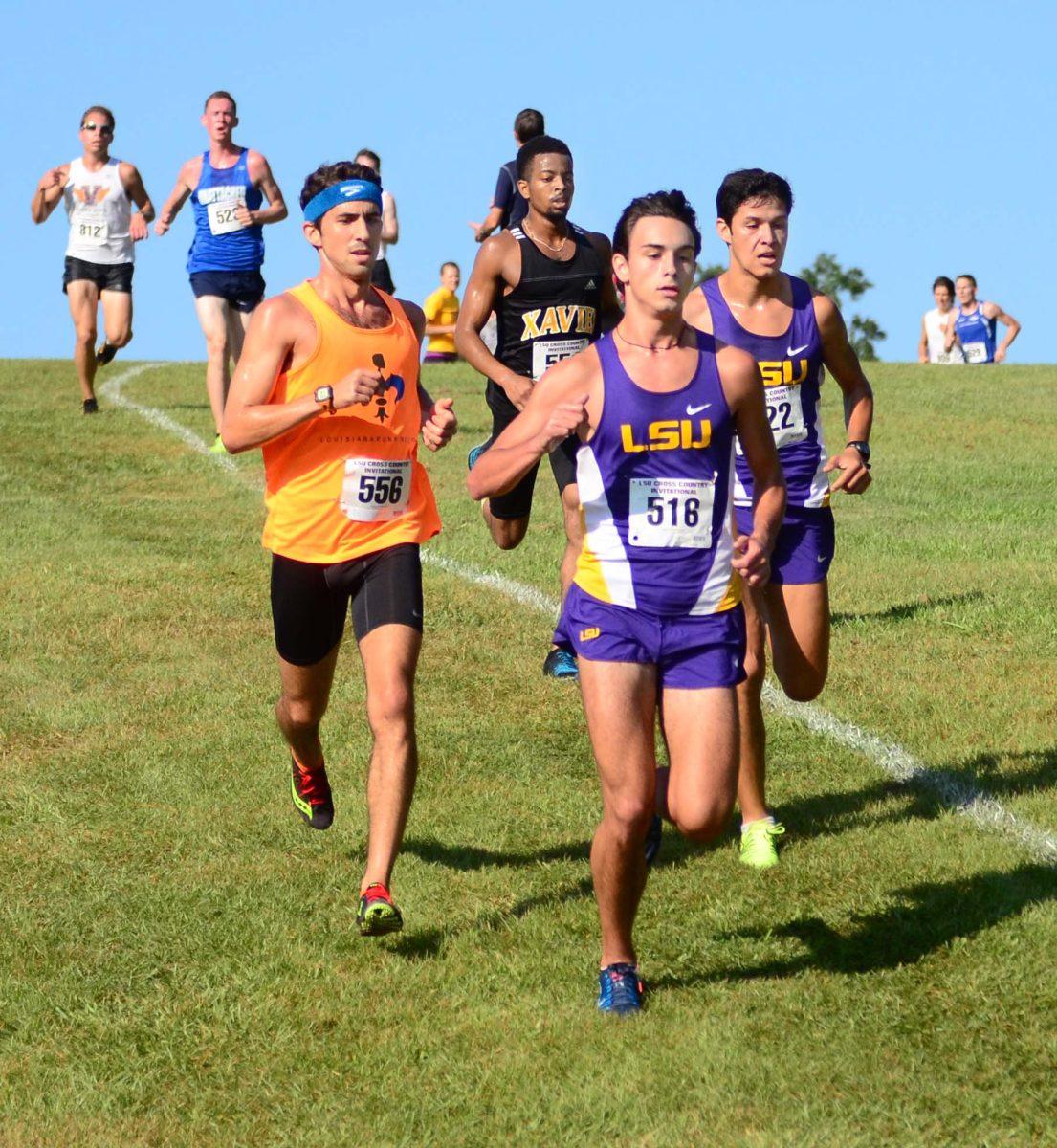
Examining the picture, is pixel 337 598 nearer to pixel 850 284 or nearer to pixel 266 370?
pixel 266 370

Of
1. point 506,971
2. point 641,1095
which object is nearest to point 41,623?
point 506,971

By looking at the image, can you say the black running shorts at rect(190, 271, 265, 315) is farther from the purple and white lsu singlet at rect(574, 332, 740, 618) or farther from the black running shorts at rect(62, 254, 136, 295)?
the purple and white lsu singlet at rect(574, 332, 740, 618)

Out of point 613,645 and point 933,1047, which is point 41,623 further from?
point 933,1047

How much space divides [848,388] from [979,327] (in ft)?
71.8

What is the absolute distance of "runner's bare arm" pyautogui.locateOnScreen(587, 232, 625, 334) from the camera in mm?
9375

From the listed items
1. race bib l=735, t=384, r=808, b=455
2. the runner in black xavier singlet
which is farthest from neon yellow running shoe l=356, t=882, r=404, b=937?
the runner in black xavier singlet

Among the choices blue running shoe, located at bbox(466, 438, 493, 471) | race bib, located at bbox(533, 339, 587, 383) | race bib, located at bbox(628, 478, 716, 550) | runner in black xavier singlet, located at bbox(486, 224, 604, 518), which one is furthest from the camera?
race bib, located at bbox(533, 339, 587, 383)

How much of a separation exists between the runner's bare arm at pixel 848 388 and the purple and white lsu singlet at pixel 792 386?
0.14 feet

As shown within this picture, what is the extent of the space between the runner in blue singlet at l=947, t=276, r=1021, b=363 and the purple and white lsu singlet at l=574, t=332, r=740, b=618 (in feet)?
77.1

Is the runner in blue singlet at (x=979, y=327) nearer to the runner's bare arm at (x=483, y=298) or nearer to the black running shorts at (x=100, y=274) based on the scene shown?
the black running shorts at (x=100, y=274)

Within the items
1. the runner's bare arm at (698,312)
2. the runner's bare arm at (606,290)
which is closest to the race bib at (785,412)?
the runner's bare arm at (698,312)

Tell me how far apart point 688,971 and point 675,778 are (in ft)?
2.40

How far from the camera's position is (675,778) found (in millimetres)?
5348

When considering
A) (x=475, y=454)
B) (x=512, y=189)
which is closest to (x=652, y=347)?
(x=475, y=454)
